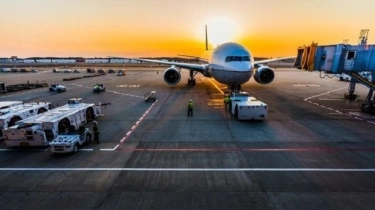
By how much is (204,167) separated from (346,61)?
977 inches

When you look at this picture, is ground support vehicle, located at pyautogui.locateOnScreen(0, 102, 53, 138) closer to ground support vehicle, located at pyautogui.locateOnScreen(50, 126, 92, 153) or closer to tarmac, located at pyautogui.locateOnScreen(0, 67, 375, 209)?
tarmac, located at pyautogui.locateOnScreen(0, 67, 375, 209)

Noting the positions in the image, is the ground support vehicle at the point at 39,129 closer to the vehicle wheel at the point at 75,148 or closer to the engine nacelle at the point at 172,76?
the vehicle wheel at the point at 75,148

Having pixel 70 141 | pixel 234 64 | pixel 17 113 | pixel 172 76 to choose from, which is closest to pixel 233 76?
pixel 234 64

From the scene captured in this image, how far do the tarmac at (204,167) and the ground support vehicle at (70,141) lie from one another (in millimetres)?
450

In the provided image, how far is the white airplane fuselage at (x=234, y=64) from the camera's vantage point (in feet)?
99.4

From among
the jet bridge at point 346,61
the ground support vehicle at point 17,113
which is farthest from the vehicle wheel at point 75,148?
the jet bridge at point 346,61

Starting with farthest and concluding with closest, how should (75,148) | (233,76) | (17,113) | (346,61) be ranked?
(233,76) < (346,61) < (17,113) < (75,148)

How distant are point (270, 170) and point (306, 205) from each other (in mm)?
3301

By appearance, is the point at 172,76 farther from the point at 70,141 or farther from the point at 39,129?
the point at 70,141

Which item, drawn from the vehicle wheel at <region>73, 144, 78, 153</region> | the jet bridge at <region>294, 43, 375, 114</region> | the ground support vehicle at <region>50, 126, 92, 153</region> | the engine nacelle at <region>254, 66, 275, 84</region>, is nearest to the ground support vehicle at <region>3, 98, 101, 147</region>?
the ground support vehicle at <region>50, 126, 92, 153</region>

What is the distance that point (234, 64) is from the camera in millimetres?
30516

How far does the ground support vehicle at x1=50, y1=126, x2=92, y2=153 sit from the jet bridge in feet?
92.1

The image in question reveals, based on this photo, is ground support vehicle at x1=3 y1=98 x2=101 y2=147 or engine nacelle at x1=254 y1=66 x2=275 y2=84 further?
engine nacelle at x1=254 y1=66 x2=275 y2=84

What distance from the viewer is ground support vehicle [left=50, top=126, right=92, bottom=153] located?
15.3 metres
